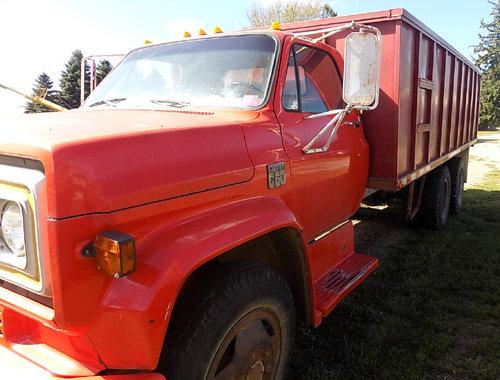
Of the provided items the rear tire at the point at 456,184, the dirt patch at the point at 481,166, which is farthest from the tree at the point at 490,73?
the rear tire at the point at 456,184

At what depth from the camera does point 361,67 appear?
8.74 ft

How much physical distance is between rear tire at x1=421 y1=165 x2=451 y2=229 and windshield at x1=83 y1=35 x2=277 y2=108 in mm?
4081

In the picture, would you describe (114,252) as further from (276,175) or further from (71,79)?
(71,79)

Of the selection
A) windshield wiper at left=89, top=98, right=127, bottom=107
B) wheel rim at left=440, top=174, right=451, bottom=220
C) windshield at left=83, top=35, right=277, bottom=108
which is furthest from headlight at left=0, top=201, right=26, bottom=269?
wheel rim at left=440, top=174, right=451, bottom=220

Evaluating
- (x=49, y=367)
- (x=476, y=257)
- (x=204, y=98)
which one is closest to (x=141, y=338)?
(x=49, y=367)

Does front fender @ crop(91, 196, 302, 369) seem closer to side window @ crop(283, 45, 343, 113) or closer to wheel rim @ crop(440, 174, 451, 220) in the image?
side window @ crop(283, 45, 343, 113)

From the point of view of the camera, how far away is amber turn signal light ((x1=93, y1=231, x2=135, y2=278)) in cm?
162

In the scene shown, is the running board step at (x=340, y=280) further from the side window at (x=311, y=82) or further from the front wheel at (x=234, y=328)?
the side window at (x=311, y=82)

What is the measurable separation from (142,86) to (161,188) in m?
1.52

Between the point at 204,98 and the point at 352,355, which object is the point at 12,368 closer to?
the point at 204,98

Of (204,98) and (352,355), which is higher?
(204,98)

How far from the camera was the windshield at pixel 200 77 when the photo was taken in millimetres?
2814

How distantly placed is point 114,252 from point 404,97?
3.42 meters

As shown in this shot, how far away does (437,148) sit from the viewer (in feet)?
19.4
